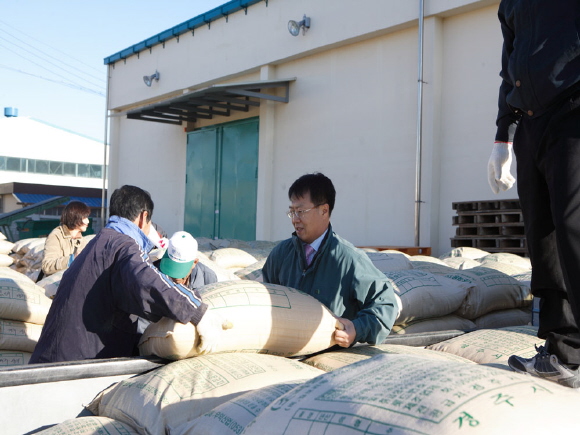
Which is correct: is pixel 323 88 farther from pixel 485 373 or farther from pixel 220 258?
pixel 485 373

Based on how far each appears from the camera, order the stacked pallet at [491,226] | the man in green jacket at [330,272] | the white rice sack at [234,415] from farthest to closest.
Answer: the stacked pallet at [491,226], the man in green jacket at [330,272], the white rice sack at [234,415]

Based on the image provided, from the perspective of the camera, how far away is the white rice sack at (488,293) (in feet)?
13.0

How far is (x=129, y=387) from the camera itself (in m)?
2.17

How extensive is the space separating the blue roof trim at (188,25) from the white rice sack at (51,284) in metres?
8.05

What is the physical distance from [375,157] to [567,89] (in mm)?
7862

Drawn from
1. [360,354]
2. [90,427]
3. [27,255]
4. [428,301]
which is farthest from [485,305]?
[27,255]

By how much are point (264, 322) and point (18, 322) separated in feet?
6.09

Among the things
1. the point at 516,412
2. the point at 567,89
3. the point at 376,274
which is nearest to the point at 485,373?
the point at 516,412

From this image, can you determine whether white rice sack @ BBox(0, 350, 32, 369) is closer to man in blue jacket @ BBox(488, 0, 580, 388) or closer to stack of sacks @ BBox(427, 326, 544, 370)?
stack of sacks @ BBox(427, 326, 544, 370)

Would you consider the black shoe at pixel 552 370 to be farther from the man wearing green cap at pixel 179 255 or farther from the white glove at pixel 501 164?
the man wearing green cap at pixel 179 255

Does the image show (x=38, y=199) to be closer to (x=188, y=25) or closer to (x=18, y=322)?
(x=188, y=25)

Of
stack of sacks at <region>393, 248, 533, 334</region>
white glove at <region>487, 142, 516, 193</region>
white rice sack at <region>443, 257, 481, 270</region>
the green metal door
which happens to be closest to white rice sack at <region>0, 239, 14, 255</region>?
the green metal door

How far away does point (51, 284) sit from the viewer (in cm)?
453

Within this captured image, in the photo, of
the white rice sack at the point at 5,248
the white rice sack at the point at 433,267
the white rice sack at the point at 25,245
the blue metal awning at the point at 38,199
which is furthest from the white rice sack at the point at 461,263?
the blue metal awning at the point at 38,199
